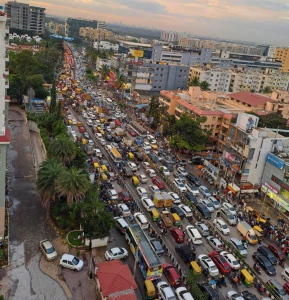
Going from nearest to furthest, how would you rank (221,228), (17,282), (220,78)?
(17,282) → (221,228) → (220,78)

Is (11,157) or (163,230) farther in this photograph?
Result: (11,157)

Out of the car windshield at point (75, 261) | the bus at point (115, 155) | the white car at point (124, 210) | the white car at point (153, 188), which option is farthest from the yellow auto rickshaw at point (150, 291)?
the bus at point (115, 155)

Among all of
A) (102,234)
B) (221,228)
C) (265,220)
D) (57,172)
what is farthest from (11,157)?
(265,220)

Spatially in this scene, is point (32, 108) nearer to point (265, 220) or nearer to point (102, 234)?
point (102, 234)

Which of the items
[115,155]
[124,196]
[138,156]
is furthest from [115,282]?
[138,156]

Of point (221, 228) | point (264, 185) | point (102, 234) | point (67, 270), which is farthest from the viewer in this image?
point (264, 185)

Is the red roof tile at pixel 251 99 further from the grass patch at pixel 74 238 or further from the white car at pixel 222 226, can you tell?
the grass patch at pixel 74 238

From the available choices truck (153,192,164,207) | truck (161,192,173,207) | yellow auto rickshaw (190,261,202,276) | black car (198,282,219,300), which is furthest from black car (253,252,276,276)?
truck (153,192,164,207)
